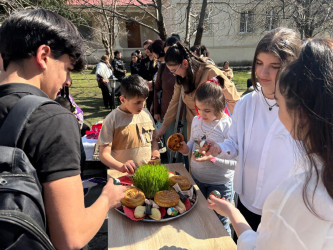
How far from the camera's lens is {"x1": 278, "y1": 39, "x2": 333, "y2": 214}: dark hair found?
698 millimetres

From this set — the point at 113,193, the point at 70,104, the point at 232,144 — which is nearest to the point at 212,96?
the point at 232,144

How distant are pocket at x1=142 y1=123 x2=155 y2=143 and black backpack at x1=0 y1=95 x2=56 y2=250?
4.86ft

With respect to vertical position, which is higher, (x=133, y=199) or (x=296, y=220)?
(x=296, y=220)

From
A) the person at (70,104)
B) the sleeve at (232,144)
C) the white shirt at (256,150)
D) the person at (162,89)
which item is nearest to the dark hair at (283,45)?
the white shirt at (256,150)

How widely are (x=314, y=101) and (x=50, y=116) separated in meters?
0.79

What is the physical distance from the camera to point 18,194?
67 centimetres

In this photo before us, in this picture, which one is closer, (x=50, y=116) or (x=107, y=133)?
(x=50, y=116)

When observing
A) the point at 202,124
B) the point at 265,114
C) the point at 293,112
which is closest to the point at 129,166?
the point at 202,124

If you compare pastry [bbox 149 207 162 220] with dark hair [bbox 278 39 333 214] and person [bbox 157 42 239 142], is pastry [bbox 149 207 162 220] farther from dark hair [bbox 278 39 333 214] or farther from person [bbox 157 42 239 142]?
person [bbox 157 42 239 142]

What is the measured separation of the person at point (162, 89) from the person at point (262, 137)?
1.67 meters

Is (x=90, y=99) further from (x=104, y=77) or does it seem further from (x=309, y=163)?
(x=309, y=163)

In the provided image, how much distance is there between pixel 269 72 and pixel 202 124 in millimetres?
810

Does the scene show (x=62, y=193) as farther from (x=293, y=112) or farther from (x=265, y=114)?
(x=265, y=114)

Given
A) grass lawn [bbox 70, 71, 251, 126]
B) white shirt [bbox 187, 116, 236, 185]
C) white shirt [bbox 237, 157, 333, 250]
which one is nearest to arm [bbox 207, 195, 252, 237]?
white shirt [bbox 237, 157, 333, 250]
